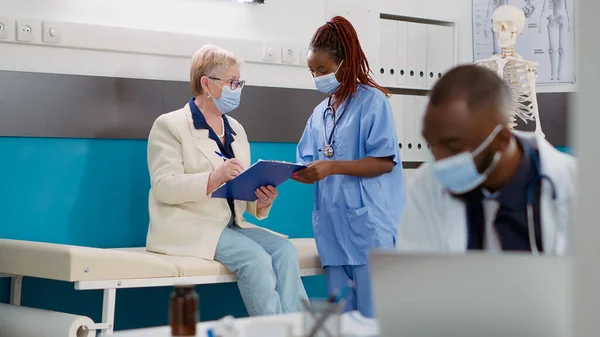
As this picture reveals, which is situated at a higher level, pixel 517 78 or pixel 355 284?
pixel 517 78

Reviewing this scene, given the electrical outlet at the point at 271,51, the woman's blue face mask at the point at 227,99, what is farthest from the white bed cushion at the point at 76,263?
the electrical outlet at the point at 271,51

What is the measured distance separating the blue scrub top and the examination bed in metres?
0.44

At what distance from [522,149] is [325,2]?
279 cm

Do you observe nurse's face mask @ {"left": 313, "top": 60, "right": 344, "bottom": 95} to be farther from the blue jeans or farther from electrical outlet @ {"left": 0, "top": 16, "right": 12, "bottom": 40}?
electrical outlet @ {"left": 0, "top": 16, "right": 12, "bottom": 40}

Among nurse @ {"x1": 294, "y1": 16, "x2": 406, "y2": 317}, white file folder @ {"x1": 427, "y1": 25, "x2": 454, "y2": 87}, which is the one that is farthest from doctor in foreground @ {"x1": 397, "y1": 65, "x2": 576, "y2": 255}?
white file folder @ {"x1": 427, "y1": 25, "x2": 454, "y2": 87}

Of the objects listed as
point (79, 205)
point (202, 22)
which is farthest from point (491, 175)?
point (202, 22)

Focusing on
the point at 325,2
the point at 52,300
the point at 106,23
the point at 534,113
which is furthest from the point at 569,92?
the point at 52,300

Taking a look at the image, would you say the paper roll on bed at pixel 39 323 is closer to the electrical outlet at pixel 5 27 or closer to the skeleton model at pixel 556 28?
the electrical outlet at pixel 5 27

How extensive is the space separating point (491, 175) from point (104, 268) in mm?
1728

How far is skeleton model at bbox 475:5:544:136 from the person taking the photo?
4188 mm

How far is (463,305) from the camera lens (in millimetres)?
1131

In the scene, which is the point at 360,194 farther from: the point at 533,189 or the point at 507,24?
the point at 533,189

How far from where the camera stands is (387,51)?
4309mm

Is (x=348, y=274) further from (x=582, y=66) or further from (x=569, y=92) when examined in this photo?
(x=582, y=66)
